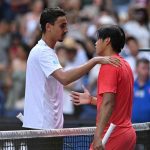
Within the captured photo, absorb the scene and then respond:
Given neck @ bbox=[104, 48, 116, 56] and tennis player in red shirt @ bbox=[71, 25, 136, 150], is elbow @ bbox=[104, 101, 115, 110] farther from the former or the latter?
neck @ bbox=[104, 48, 116, 56]

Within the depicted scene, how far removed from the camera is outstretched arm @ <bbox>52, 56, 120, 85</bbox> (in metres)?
→ 6.50

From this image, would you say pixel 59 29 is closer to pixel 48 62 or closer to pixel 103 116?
pixel 48 62

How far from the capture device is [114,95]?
6465 mm

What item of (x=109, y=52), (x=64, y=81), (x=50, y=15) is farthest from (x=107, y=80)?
(x=50, y=15)

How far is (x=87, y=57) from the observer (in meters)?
14.3

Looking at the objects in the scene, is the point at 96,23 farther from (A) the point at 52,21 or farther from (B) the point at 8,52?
(A) the point at 52,21

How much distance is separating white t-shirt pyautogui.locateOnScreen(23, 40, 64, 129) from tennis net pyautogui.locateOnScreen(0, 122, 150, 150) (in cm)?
23

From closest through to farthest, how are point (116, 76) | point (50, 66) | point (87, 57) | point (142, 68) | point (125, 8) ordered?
point (116, 76)
point (50, 66)
point (142, 68)
point (87, 57)
point (125, 8)

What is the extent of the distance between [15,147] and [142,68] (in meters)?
4.90

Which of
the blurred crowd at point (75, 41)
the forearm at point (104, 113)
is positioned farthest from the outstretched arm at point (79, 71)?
the blurred crowd at point (75, 41)

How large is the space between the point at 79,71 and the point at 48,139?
65 centimetres

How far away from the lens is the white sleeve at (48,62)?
6.95 metres

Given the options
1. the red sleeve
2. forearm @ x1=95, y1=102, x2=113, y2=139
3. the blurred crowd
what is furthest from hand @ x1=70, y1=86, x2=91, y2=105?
the blurred crowd

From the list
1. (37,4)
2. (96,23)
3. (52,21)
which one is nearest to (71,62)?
(96,23)
